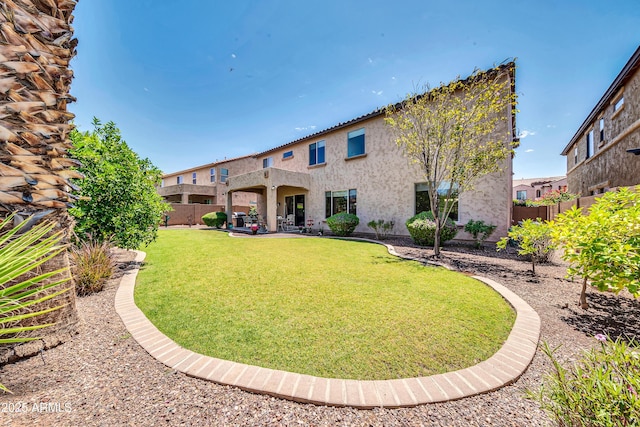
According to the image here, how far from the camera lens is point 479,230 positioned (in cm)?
970

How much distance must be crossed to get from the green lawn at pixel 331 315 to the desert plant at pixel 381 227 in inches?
240

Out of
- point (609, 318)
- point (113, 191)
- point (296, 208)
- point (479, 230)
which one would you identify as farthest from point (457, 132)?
point (296, 208)

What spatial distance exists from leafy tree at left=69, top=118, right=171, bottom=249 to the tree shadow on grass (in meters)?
9.33

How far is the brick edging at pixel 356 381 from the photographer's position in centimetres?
207

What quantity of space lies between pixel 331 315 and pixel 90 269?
498 cm

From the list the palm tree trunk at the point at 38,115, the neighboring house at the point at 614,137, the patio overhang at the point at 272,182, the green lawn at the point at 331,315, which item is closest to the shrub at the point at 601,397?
the green lawn at the point at 331,315

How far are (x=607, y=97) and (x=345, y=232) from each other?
16357 millimetres

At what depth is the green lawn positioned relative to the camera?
2.62 metres

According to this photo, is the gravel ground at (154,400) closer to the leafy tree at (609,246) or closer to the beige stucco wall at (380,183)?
the leafy tree at (609,246)

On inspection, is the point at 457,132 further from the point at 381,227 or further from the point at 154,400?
the point at 154,400

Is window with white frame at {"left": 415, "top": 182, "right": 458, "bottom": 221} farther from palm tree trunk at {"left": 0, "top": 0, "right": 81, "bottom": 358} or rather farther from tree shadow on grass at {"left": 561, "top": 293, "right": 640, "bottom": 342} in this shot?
palm tree trunk at {"left": 0, "top": 0, "right": 81, "bottom": 358}

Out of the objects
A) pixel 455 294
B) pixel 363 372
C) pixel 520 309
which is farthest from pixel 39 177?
pixel 520 309

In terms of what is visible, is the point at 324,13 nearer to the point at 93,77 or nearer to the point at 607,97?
the point at 93,77

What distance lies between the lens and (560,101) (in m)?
12.9
